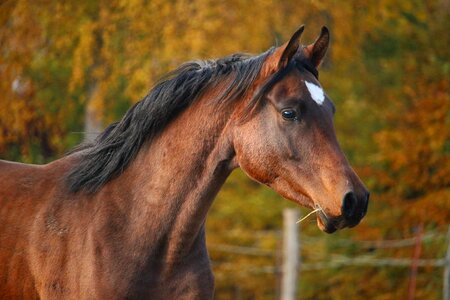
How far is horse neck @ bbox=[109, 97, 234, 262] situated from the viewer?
4465 millimetres

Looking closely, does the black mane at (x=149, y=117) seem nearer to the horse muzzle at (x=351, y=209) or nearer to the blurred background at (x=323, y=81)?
the horse muzzle at (x=351, y=209)

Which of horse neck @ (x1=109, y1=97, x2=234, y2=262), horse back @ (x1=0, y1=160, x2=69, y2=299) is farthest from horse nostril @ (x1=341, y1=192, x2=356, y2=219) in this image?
horse back @ (x1=0, y1=160, x2=69, y2=299)

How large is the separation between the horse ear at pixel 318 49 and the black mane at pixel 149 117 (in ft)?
0.94

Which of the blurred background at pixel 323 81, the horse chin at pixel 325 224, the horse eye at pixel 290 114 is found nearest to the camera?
the horse chin at pixel 325 224

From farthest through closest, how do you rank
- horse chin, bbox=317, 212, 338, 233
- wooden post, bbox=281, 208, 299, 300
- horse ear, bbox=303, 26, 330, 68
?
wooden post, bbox=281, 208, 299, 300 < horse ear, bbox=303, 26, 330, 68 < horse chin, bbox=317, 212, 338, 233

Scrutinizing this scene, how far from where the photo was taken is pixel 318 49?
14.8ft

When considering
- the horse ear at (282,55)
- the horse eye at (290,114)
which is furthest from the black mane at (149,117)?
the horse eye at (290,114)

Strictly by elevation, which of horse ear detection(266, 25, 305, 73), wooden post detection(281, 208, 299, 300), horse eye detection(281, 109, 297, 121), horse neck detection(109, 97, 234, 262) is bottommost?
wooden post detection(281, 208, 299, 300)

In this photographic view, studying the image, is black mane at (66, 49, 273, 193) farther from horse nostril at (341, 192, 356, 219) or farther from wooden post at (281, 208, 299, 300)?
wooden post at (281, 208, 299, 300)

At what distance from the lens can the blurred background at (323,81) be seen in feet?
30.4

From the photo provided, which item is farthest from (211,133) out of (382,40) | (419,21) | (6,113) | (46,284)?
(382,40)

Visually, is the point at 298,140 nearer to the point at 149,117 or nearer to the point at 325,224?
the point at 325,224

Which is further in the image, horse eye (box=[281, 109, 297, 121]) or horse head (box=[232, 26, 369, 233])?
horse eye (box=[281, 109, 297, 121])

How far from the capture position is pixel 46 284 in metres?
4.47
